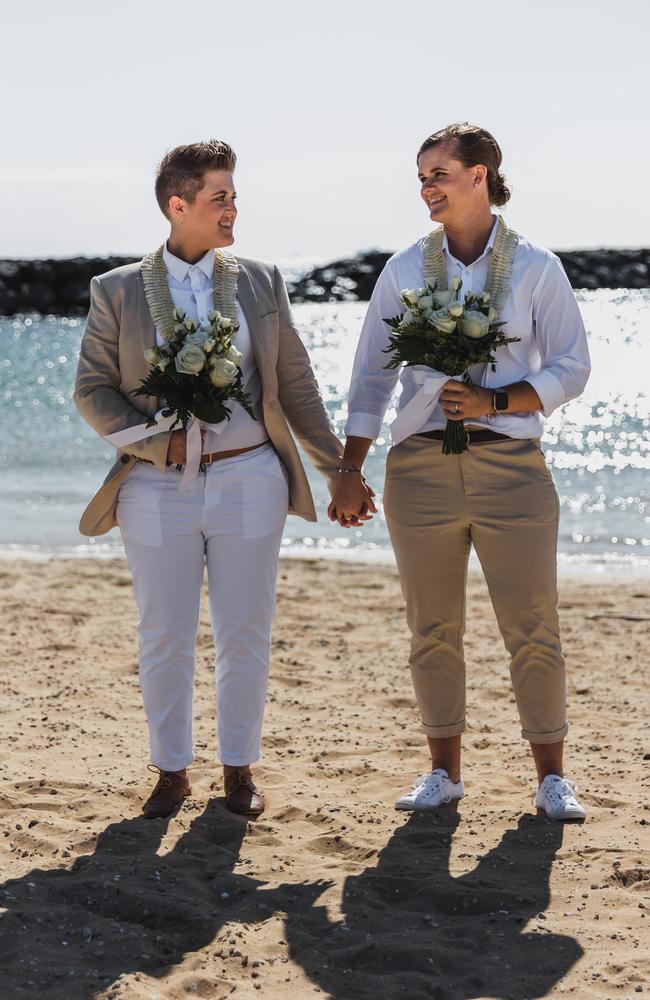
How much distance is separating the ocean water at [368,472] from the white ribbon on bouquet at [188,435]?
6693 millimetres

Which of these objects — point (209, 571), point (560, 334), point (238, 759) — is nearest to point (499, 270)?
point (560, 334)

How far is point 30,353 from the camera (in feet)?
164

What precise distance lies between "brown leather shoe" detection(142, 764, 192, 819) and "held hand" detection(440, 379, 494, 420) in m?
1.71

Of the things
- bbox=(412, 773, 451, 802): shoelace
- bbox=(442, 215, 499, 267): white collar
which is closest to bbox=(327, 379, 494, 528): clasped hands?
bbox=(442, 215, 499, 267): white collar

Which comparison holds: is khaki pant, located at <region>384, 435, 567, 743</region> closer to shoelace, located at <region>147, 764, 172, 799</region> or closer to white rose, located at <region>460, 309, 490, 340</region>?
white rose, located at <region>460, 309, 490, 340</region>

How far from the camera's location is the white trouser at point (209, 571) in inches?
171

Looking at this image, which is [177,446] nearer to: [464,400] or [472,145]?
[464,400]

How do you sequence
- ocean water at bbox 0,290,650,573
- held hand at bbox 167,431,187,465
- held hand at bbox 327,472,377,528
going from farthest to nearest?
ocean water at bbox 0,290,650,573, held hand at bbox 327,472,377,528, held hand at bbox 167,431,187,465

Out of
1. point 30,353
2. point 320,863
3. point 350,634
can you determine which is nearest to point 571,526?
Answer: point 350,634

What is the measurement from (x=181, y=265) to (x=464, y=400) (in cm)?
111

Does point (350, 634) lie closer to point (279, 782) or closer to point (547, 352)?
point (279, 782)

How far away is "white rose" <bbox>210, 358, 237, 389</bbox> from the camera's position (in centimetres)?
406

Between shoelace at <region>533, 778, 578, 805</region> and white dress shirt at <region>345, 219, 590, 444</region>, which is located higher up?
white dress shirt at <region>345, 219, 590, 444</region>

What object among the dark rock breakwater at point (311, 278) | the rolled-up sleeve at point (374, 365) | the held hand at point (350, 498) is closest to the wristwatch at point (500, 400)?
the rolled-up sleeve at point (374, 365)
